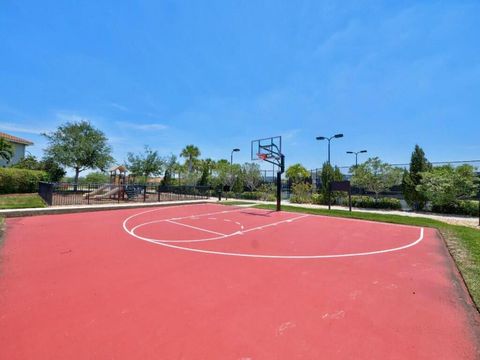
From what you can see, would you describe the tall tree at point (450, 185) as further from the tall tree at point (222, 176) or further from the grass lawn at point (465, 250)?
the tall tree at point (222, 176)

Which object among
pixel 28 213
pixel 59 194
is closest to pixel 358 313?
pixel 28 213

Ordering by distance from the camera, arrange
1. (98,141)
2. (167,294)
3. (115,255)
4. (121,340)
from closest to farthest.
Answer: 1. (121,340)
2. (167,294)
3. (115,255)
4. (98,141)

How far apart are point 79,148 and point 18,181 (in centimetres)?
626

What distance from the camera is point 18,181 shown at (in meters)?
20.0

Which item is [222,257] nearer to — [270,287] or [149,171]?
[270,287]

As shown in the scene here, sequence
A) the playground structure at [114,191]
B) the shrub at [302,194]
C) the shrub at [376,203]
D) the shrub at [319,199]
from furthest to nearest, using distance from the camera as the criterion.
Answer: the shrub at [302,194], the shrub at [319,199], the playground structure at [114,191], the shrub at [376,203]

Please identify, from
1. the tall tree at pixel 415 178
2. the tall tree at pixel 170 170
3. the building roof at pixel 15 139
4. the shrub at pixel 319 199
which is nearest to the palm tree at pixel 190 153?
the tall tree at pixel 170 170

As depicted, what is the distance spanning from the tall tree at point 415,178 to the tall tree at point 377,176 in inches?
26.1

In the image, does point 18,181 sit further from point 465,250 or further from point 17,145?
point 465,250

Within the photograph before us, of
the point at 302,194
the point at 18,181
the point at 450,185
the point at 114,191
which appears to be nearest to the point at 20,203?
the point at 114,191

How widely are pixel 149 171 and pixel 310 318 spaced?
30388mm

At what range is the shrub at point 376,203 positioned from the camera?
17109 mm

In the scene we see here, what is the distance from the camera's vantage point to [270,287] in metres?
3.95

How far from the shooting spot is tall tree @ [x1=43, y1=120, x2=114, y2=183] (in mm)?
24734
